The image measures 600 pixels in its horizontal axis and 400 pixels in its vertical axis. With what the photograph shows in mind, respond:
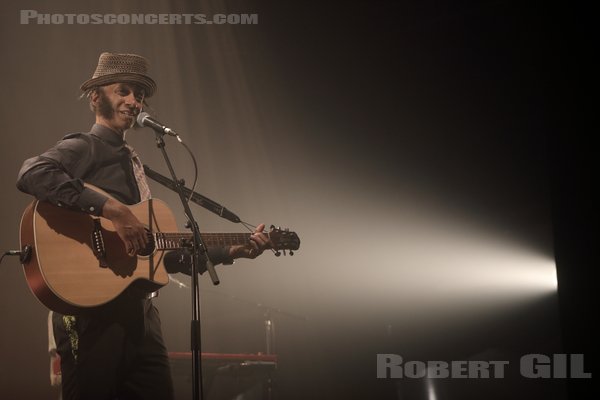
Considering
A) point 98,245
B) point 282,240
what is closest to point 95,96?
point 98,245

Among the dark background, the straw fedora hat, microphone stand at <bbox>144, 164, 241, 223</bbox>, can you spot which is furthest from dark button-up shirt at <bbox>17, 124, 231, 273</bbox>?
the dark background

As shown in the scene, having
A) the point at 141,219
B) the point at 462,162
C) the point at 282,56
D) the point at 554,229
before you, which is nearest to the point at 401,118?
the point at 462,162

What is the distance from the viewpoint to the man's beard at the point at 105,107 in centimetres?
342

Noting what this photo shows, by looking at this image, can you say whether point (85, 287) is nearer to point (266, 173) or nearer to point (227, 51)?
point (266, 173)

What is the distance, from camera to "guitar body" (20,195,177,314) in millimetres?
2877

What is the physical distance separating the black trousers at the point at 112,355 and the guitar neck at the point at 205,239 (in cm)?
27

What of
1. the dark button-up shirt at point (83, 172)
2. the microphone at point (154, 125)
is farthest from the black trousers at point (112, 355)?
the microphone at point (154, 125)

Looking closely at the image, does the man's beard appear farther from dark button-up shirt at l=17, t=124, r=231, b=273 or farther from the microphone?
the microphone

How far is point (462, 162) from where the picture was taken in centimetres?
454

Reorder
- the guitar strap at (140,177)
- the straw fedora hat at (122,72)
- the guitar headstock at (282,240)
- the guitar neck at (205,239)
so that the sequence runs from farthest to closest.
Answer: the straw fedora hat at (122,72)
the guitar headstock at (282,240)
the guitar strap at (140,177)
the guitar neck at (205,239)

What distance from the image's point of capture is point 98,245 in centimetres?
297

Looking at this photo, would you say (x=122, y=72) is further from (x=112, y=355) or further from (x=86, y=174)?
(x=112, y=355)

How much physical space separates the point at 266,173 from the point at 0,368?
1.84 metres

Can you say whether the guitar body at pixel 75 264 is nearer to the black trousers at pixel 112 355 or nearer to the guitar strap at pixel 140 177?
the black trousers at pixel 112 355
